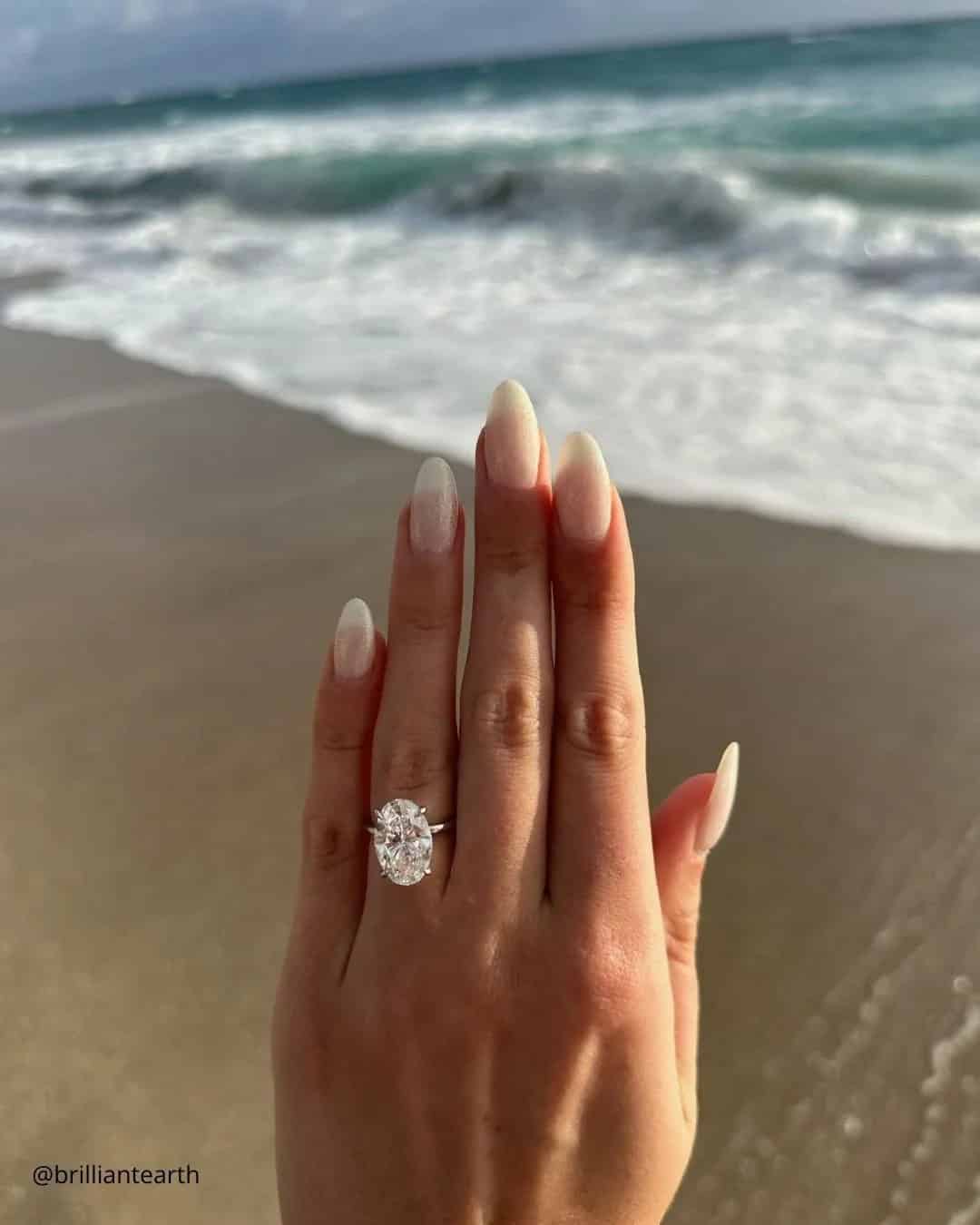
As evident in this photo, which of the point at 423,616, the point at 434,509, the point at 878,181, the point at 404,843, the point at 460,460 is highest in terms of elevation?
the point at 878,181

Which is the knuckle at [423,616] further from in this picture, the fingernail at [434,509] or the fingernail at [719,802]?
the fingernail at [719,802]

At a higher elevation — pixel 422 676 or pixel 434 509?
pixel 434 509

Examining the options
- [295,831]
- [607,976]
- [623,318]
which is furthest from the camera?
[623,318]

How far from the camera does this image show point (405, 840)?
1.15m

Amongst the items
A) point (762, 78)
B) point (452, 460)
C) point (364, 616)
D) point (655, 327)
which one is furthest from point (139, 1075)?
point (762, 78)

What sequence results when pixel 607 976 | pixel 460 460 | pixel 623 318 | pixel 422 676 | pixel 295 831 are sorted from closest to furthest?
pixel 607 976, pixel 422 676, pixel 295 831, pixel 460 460, pixel 623 318

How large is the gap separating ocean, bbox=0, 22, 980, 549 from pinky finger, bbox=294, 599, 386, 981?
2046mm

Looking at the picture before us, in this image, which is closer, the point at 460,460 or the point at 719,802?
the point at 719,802

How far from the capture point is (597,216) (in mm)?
8945

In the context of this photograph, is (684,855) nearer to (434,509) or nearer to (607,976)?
(607,976)

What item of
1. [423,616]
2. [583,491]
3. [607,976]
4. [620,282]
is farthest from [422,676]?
[620,282]

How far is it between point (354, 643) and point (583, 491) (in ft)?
1.10

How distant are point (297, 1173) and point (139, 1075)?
0.59 metres

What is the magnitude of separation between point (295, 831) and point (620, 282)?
5.38m
